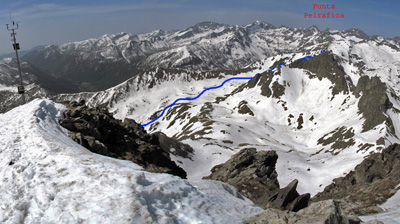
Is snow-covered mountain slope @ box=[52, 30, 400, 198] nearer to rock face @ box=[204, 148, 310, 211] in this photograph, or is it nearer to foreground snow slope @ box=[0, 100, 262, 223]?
rock face @ box=[204, 148, 310, 211]

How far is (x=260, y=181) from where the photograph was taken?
33.1 metres

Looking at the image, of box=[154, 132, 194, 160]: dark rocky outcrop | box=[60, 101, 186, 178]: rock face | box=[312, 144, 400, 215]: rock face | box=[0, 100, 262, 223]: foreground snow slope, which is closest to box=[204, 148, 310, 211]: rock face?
box=[0, 100, 262, 223]: foreground snow slope

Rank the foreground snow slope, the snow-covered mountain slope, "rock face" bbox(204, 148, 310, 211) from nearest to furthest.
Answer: the foreground snow slope, "rock face" bbox(204, 148, 310, 211), the snow-covered mountain slope

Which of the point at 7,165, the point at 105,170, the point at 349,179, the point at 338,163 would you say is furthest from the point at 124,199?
the point at 338,163

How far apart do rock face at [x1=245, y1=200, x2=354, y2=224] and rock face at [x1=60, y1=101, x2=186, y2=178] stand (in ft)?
49.2

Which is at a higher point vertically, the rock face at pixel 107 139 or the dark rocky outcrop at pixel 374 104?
the rock face at pixel 107 139

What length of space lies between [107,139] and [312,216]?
25.8 m

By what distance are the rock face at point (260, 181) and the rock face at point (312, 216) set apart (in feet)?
24.4

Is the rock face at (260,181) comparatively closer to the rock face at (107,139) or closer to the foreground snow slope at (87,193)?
the foreground snow slope at (87,193)

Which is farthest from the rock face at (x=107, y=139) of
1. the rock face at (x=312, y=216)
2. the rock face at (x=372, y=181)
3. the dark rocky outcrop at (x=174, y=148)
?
the dark rocky outcrop at (x=174, y=148)

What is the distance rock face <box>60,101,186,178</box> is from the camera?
26297 millimetres

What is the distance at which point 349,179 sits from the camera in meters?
52.7

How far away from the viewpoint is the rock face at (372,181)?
28203 mm

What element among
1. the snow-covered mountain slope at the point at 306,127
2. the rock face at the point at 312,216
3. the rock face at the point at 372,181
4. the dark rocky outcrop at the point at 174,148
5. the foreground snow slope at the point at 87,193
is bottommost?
the snow-covered mountain slope at the point at 306,127
